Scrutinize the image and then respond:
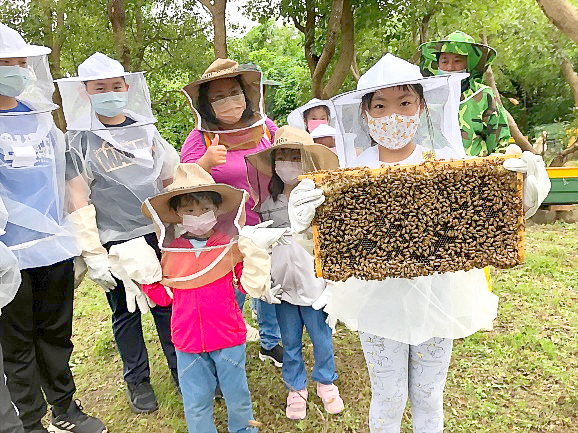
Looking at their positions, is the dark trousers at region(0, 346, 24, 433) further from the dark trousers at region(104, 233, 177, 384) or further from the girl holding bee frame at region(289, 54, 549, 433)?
the girl holding bee frame at region(289, 54, 549, 433)

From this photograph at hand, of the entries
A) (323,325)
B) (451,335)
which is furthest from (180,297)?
(451,335)

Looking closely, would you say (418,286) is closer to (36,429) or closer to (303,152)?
(303,152)

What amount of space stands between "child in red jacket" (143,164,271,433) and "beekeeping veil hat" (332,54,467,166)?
647 mm

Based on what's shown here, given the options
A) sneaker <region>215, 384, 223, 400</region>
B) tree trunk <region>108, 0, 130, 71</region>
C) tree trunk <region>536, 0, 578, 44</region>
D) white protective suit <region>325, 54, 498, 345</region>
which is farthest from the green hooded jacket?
tree trunk <region>108, 0, 130, 71</region>

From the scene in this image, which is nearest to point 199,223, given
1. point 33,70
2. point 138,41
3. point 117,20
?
point 33,70

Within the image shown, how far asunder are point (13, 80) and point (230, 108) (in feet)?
3.57

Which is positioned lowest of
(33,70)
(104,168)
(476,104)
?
(104,168)

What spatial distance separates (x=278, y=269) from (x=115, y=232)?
0.93 meters

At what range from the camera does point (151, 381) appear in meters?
3.49

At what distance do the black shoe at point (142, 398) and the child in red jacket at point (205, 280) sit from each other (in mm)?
820

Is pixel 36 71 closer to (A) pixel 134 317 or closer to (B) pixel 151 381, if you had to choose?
(A) pixel 134 317

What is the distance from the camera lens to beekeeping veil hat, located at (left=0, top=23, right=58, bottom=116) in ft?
7.72

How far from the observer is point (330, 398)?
2994 millimetres

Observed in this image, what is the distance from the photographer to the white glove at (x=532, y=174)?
163cm
